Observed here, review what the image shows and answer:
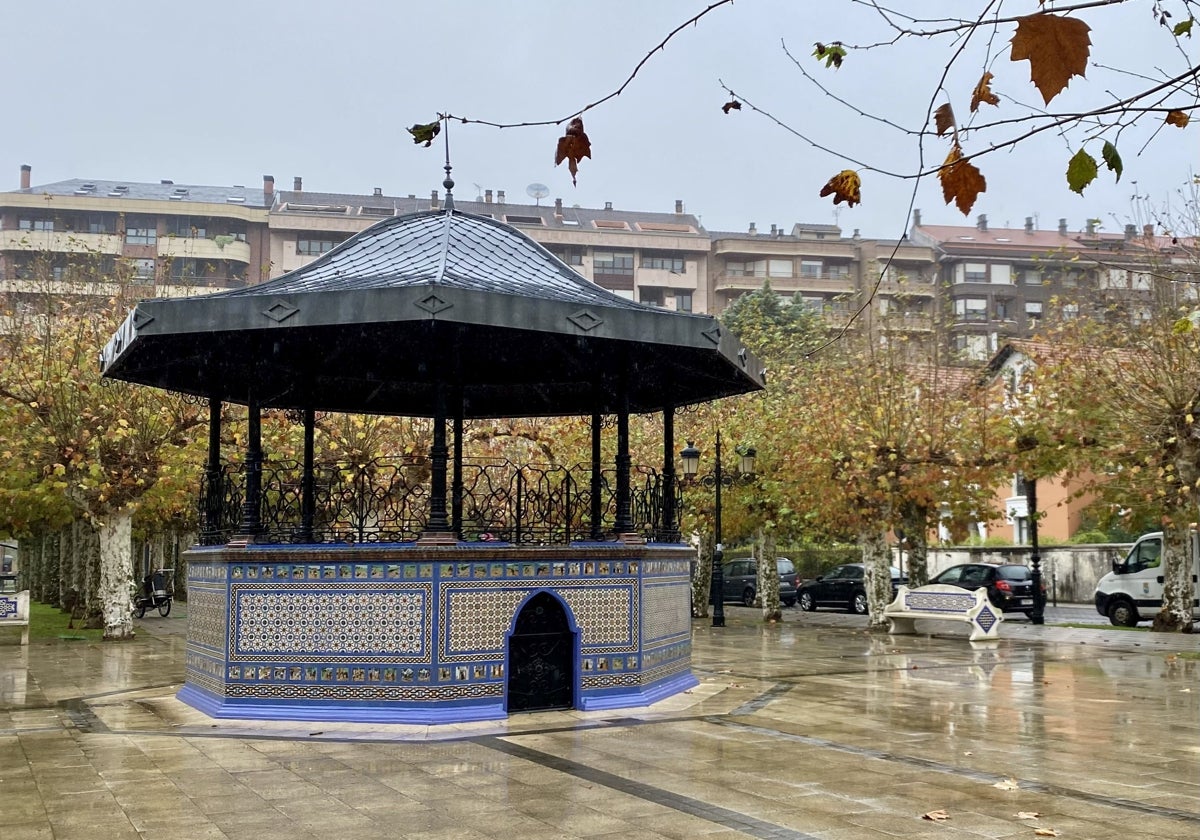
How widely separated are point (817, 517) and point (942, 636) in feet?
14.5

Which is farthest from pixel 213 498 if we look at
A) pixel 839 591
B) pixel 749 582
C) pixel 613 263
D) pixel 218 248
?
pixel 613 263

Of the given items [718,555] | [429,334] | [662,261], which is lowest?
[718,555]

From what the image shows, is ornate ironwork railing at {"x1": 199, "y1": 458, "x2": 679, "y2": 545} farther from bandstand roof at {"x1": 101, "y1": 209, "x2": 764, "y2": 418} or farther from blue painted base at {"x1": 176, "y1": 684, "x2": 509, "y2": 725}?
blue painted base at {"x1": 176, "y1": 684, "x2": 509, "y2": 725}

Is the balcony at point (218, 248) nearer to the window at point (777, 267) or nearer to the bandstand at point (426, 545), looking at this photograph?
the window at point (777, 267)

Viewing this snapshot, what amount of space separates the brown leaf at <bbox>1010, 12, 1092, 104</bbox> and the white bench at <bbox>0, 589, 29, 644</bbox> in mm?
22947

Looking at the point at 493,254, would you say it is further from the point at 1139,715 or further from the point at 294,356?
the point at 1139,715

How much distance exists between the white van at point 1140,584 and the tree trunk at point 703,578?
935 centimetres

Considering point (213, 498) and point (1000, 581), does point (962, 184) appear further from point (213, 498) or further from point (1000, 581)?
point (1000, 581)

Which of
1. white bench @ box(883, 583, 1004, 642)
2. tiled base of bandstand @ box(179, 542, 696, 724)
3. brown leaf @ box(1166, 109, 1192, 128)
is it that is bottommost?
white bench @ box(883, 583, 1004, 642)

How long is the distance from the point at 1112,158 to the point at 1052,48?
682mm

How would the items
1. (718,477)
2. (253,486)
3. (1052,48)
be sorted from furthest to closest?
(718,477) → (253,486) → (1052,48)

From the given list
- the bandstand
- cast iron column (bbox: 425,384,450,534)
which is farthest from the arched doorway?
cast iron column (bbox: 425,384,450,534)

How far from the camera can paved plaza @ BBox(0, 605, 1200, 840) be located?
7.32 metres

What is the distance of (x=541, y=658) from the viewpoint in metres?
12.2
